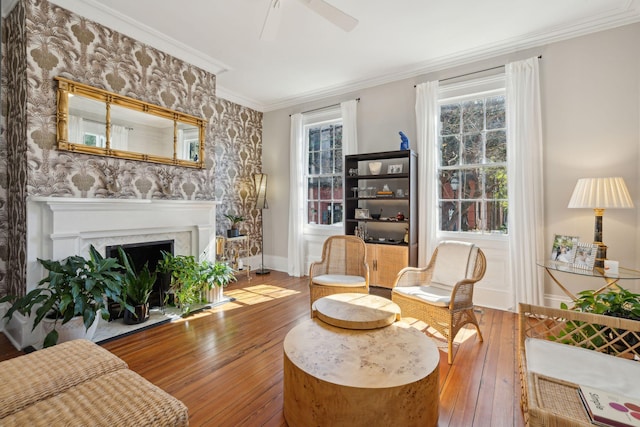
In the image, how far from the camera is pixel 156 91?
336 cm

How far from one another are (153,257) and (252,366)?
2.02m

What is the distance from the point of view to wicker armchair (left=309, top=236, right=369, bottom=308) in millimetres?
3025

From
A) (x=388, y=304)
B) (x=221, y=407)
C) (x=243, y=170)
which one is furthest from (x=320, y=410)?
(x=243, y=170)

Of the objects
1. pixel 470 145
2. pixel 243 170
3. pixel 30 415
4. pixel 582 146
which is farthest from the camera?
pixel 243 170

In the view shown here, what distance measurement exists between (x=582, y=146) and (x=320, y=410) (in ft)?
11.5

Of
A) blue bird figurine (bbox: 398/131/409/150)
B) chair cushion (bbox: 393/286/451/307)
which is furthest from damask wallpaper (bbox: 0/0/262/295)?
chair cushion (bbox: 393/286/451/307)

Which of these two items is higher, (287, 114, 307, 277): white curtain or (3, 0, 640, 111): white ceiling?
(3, 0, 640, 111): white ceiling

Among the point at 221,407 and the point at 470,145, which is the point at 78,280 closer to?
the point at 221,407

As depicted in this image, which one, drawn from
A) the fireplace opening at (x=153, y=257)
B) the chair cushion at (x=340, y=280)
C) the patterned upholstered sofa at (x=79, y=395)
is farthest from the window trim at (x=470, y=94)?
the patterned upholstered sofa at (x=79, y=395)

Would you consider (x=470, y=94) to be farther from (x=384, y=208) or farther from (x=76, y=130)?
(x=76, y=130)

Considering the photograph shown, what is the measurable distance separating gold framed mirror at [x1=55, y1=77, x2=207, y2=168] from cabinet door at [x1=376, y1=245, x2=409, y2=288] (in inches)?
105

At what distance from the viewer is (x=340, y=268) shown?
343cm

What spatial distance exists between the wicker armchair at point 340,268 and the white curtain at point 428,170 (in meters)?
0.94

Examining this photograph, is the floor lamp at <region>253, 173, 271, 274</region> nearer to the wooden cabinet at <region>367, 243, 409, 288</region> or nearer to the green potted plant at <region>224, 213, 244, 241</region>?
the green potted plant at <region>224, 213, 244, 241</region>
